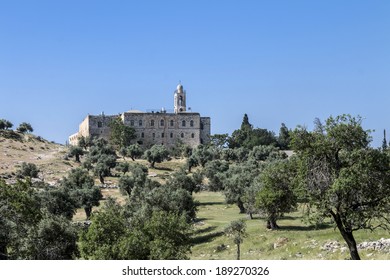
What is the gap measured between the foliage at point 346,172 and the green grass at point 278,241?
412 cm

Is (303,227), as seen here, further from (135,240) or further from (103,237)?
(135,240)

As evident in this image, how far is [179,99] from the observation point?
15675 centimetres

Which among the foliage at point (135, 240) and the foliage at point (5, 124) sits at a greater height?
the foliage at point (5, 124)

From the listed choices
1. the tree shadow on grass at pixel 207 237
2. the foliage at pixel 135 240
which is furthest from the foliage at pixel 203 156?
the foliage at pixel 135 240

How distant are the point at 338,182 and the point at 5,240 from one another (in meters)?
22.7

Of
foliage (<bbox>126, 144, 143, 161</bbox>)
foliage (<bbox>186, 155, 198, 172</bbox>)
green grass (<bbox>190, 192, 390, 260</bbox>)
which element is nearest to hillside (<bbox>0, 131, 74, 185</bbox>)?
foliage (<bbox>126, 144, 143, 161</bbox>)

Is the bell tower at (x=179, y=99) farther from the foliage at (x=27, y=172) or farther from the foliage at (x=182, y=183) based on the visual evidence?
the foliage at (x=182, y=183)

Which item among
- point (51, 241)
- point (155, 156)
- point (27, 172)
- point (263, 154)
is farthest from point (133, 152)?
point (51, 241)

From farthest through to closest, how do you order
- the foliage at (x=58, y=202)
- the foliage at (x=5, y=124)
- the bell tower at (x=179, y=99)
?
the bell tower at (x=179, y=99)
the foliage at (x=5, y=124)
the foliage at (x=58, y=202)

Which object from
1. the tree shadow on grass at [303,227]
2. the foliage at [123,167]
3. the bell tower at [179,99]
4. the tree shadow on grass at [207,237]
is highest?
the bell tower at [179,99]

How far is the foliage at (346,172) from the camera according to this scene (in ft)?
84.5

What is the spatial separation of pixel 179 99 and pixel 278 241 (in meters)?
116

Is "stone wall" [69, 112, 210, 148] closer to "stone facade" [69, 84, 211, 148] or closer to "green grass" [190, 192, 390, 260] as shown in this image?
"stone facade" [69, 84, 211, 148]

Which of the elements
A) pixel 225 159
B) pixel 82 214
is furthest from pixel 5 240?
pixel 225 159
